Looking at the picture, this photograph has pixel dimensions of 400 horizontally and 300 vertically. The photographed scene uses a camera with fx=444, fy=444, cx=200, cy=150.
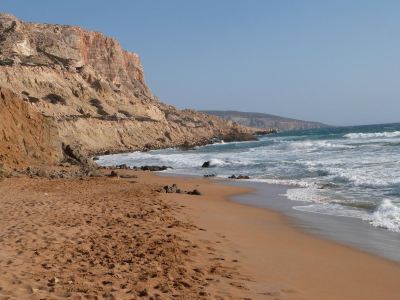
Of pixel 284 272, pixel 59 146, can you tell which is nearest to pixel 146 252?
pixel 284 272

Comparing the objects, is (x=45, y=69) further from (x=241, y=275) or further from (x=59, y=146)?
(x=241, y=275)

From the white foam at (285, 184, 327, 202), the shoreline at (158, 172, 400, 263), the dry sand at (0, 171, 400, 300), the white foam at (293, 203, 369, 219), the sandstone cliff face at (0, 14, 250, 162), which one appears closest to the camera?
the dry sand at (0, 171, 400, 300)

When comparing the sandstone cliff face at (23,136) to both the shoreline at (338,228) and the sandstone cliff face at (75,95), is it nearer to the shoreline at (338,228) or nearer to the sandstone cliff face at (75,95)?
the shoreline at (338,228)

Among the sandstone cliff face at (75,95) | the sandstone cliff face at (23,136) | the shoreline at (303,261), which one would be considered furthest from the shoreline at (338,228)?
the sandstone cliff face at (75,95)

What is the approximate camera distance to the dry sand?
18.1ft

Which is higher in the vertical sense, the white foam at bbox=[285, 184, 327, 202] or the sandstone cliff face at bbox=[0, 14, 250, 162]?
the sandstone cliff face at bbox=[0, 14, 250, 162]

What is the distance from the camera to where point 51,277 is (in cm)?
569

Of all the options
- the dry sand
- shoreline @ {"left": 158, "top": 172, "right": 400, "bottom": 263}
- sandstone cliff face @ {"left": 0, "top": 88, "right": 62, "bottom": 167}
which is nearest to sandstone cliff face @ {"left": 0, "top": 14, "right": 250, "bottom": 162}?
sandstone cliff face @ {"left": 0, "top": 88, "right": 62, "bottom": 167}

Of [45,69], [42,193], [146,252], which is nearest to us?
[146,252]

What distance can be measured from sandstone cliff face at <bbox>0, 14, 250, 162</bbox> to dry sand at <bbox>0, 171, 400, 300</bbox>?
29041mm

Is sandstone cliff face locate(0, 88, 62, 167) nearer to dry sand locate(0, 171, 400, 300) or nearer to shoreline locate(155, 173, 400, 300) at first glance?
dry sand locate(0, 171, 400, 300)

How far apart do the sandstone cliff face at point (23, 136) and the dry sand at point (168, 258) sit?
32.7 feet

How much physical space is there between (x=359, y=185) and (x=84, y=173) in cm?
1267

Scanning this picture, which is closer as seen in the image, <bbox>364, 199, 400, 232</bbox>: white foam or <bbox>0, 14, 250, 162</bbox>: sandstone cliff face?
<bbox>364, 199, 400, 232</bbox>: white foam
